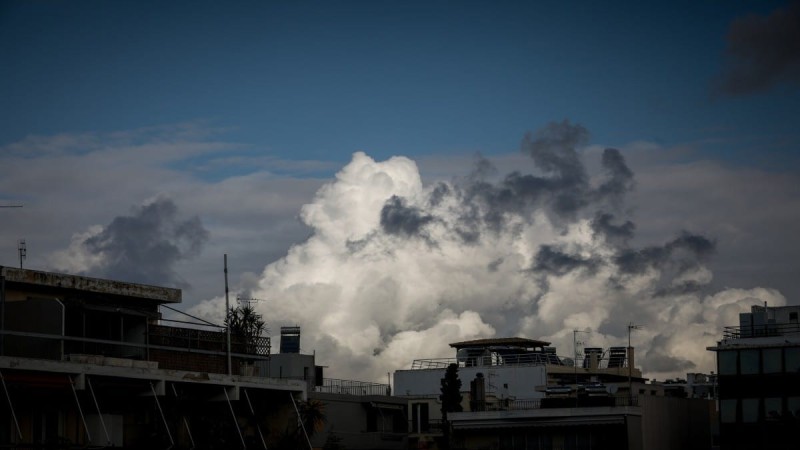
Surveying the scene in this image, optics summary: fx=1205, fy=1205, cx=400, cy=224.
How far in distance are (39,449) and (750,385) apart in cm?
4397

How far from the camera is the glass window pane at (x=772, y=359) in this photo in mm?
67500

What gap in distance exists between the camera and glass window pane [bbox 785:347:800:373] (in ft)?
220

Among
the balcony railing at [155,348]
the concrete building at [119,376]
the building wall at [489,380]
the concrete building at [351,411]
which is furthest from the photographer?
the building wall at [489,380]

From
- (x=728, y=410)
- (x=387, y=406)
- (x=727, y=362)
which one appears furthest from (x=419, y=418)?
(x=727, y=362)

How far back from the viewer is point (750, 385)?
68.2m

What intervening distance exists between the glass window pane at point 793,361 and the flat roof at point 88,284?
36.8m

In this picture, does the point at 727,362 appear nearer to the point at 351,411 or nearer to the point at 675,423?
the point at 675,423

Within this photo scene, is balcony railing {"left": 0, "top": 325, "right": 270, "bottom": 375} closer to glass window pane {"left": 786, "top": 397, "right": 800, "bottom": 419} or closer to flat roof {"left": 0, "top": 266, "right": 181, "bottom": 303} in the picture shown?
flat roof {"left": 0, "top": 266, "right": 181, "bottom": 303}

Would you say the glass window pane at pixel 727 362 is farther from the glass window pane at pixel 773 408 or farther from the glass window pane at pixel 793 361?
the glass window pane at pixel 793 361

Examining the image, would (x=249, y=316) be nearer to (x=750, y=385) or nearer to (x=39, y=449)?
(x=750, y=385)

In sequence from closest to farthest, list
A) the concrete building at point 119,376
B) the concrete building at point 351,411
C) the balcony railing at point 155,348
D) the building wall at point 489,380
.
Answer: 1. the concrete building at point 119,376
2. the balcony railing at point 155,348
3. the concrete building at point 351,411
4. the building wall at point 489,380

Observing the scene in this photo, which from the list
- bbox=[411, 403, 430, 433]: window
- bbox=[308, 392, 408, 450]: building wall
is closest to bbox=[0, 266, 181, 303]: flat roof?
bbox=[308, 392, 408, 450]: building wall

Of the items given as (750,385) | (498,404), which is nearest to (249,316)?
(498,404)

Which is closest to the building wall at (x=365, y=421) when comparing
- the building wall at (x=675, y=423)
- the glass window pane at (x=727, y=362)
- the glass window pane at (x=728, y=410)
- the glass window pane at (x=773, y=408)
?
the building wall at (x=675, y=423)
